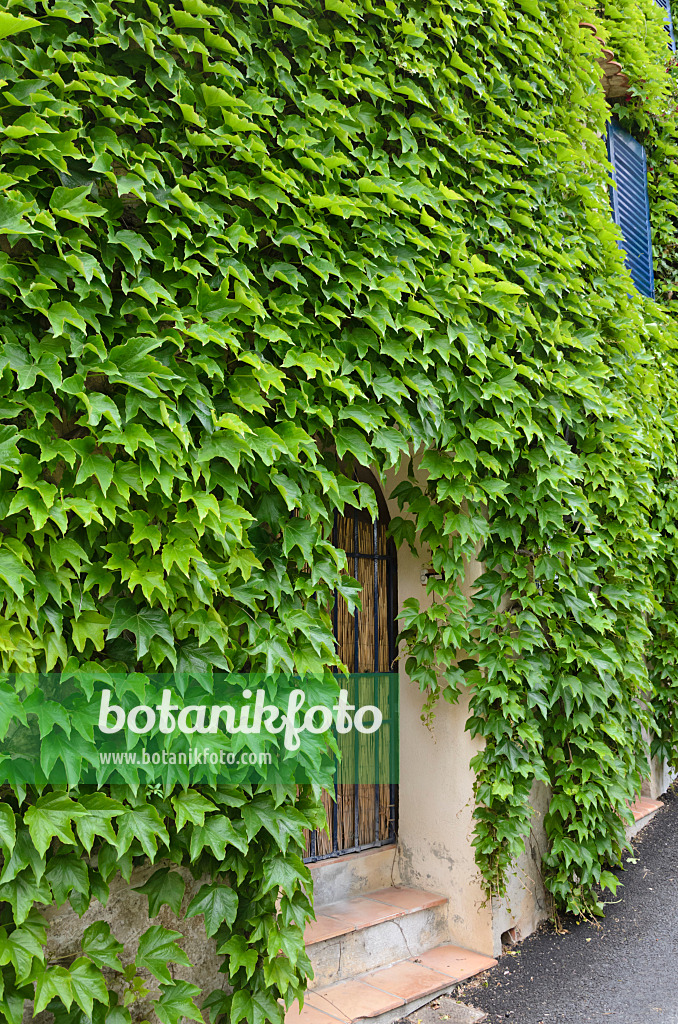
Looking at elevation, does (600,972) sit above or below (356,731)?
below

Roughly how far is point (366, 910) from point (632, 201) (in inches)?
241

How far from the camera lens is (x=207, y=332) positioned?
84.9 inches

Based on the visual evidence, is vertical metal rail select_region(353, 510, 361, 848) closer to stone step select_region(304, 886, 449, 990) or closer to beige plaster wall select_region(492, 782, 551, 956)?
stone step select_region(304, 886, 449, 990)

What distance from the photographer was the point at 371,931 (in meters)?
3.24

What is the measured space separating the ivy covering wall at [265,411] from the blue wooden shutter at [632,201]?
2264mm

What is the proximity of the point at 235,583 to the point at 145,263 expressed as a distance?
3.45ft

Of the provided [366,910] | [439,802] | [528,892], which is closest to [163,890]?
[366,910]

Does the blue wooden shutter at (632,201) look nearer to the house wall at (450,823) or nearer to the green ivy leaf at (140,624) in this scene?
the house wall at (450,823)

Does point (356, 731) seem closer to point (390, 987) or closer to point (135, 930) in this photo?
point (390, 987)

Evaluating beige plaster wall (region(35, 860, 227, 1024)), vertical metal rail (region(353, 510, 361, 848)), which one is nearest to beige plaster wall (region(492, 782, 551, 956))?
vertical metal rail (region(353, 510, 361, 848))

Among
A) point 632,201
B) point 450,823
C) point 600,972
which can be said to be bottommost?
point 600,972

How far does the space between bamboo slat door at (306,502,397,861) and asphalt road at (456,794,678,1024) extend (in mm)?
902

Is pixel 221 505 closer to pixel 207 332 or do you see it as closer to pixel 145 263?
pixel 207 332

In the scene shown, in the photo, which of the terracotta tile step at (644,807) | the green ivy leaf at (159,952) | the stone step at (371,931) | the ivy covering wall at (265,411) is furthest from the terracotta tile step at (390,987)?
the terracotta tile step at (644,807)
